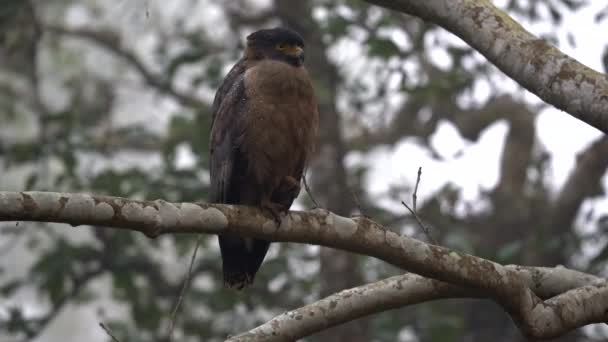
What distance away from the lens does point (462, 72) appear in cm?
627

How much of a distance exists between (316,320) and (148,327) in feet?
10.9

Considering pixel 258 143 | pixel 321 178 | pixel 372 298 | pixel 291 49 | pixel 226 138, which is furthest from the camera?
pixel 321 178

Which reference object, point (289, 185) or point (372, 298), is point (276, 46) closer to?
point (289, 185)

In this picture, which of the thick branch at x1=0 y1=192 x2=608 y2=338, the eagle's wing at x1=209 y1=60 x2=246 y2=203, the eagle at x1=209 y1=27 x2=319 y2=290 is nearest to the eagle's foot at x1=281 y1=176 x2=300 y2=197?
the eagle at x1=209 y1=27 x2=319 y2=290

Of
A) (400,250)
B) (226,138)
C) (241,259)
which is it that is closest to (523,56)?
(400,250)

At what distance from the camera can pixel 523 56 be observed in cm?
335

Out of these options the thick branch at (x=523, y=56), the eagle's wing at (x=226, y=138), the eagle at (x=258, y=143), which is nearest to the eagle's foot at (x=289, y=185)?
the eagle at (x=258, y=143)

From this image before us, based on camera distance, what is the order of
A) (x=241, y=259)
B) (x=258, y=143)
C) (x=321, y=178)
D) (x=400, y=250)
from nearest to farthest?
(x=400, y=250) → (x=258, y=143) → (x=241, y=259) → (x=321, y=178)

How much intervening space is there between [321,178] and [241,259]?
2.59 metres

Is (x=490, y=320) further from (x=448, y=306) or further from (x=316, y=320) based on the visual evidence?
(x=316, y=320)

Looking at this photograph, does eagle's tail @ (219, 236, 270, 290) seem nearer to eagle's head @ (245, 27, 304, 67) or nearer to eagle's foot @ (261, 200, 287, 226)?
eagle's foot @ (261, 200, 287, 226)

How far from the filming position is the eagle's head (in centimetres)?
432

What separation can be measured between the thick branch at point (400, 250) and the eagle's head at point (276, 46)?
1.18 m

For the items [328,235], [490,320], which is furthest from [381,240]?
[490,320]
